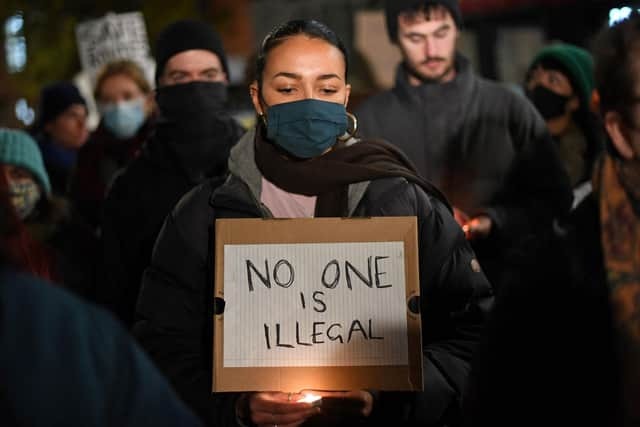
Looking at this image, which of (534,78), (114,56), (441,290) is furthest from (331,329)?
(114,56)

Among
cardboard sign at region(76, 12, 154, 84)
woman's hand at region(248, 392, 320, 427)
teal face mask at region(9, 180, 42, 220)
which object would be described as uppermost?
cardboard sign at region(76, 12, 154, 84)

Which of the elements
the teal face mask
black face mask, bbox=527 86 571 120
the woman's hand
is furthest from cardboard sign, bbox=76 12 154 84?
the woman's hand

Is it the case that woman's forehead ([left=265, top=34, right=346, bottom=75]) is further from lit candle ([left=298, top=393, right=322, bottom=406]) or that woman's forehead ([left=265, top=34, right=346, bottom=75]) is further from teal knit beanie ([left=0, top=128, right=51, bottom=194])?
teal knit beanie ([left=0, top=128, right=51, bottom=194])

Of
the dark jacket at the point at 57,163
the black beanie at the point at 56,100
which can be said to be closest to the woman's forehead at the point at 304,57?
the dark jacket at the point at 57,163

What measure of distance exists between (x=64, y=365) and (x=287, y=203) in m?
1.44

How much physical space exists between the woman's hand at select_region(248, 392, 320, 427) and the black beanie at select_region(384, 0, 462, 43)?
8.21 feet

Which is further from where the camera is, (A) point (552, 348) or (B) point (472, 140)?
(B) point (472, 140)

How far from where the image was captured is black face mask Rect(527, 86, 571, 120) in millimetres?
5680

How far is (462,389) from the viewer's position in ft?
9.61

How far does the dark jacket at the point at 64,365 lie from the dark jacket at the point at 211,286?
47.6 inches

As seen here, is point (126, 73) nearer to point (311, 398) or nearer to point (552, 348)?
point (311, 398)

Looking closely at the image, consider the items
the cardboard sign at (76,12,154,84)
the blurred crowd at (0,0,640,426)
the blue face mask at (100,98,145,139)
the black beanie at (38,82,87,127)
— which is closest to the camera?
the blurred crowd at (0,0,640,426)

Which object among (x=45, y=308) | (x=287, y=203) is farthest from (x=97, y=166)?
(x=45, y=308)

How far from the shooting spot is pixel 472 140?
4.67m
